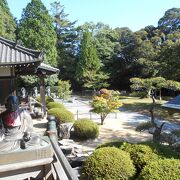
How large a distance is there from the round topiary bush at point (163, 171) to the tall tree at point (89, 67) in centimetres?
3025

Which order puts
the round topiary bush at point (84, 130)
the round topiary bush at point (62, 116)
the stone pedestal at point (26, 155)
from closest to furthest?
1. the stone pedestal at point (26, 155)
2. the round topiary bush at point (84, 130)
3. the round topiary bush at point (62, 116)

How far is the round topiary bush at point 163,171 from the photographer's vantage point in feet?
16.3

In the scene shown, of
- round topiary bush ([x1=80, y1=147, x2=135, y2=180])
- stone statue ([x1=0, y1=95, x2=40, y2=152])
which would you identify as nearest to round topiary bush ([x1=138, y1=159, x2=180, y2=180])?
round topiary bush ([x1=80, y1=147, x2=135, y2=180])

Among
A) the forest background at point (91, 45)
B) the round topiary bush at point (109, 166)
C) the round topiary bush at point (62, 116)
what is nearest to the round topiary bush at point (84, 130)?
the round topiary bush at point (62, 116)

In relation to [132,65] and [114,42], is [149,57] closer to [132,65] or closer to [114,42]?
[132,65]

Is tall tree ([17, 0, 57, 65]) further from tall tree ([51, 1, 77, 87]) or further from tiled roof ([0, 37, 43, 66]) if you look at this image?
tiled roof ([0, 37, 43, 66])

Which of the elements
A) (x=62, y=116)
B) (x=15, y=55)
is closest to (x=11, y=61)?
(x=15, y=55)

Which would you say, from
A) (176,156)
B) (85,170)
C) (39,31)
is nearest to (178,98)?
(176,156)

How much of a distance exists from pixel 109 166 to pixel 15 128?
7.54 feet

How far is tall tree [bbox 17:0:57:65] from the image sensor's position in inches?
1238

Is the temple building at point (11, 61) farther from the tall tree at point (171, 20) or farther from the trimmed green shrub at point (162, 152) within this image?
the tall tree at point (171, 20)

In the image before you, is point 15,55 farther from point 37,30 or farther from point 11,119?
point 37,30

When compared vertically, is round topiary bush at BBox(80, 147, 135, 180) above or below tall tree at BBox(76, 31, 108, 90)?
below

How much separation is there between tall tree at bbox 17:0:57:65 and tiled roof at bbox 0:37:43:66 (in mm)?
21121
